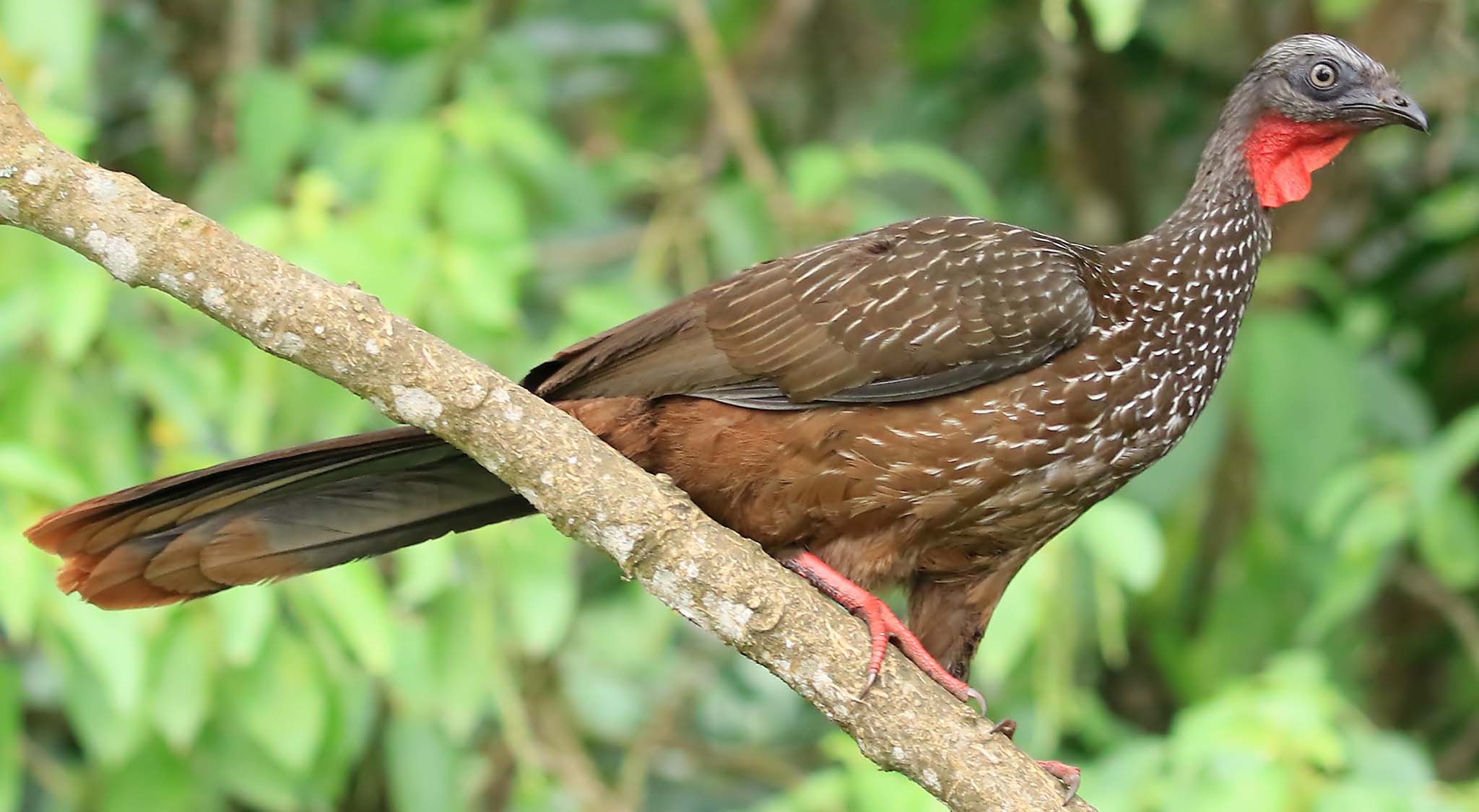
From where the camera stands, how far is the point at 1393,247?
5.69 meters

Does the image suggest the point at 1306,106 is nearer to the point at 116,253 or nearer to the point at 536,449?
the point at 536,449

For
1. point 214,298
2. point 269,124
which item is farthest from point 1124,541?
point 269,124

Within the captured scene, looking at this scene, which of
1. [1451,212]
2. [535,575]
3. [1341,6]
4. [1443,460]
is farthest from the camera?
[1451,212]

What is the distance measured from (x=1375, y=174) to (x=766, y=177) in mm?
2345

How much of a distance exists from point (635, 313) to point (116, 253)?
1.71 meters

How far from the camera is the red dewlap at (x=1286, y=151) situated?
297 cm

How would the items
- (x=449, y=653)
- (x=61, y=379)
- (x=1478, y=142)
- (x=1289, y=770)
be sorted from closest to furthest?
(x=1289, y=770) < (x=61, y=379) < (x=449, y=653) < (x=1478, y=142)

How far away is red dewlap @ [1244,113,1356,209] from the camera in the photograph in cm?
297

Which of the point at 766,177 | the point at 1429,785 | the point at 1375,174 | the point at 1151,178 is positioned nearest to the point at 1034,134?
the point at 1151,178

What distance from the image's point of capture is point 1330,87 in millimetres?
2934

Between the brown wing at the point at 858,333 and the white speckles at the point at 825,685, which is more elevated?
the brown wing at the point at 858,333

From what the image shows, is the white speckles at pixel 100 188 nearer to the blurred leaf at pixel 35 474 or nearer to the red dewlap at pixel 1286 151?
the blurred leaf at pixel 35 474

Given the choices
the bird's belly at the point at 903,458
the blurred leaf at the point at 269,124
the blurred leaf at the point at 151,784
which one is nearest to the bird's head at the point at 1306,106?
the bird's belly at the point at 903,458

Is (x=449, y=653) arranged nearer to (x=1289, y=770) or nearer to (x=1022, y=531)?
(x=1022, y=531)
